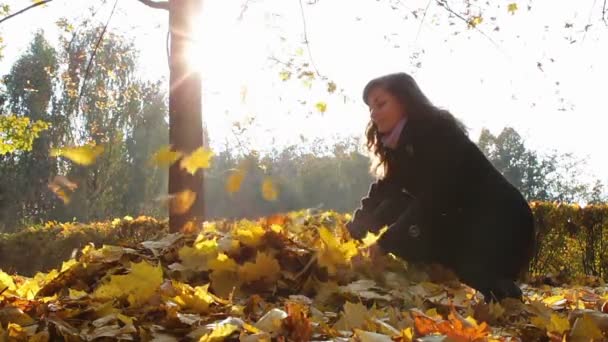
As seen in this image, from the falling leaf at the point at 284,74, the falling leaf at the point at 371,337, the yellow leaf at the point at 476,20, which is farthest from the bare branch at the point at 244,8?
the falling leaf at the point at 371,337

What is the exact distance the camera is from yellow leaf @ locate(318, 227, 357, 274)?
2080 millimetres

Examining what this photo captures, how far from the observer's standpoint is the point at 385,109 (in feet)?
10.7

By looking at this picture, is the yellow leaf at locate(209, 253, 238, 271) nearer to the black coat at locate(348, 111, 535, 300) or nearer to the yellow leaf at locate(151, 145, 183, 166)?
the yellow leaf at locate(151, 145, 183, 166)

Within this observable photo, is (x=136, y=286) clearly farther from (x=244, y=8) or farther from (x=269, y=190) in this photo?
(x=244, y=8)

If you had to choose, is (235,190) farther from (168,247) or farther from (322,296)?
(322,296)

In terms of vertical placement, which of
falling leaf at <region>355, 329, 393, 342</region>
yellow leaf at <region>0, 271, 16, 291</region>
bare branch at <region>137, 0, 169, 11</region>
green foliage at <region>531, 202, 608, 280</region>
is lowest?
green foliage at <region>531, 202, 608, 280</region>

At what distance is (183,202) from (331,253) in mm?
3879

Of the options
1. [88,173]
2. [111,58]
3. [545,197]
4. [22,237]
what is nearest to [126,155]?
[88,173]

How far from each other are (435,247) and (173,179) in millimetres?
3486

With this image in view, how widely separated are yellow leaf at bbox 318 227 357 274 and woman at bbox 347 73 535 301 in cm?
44

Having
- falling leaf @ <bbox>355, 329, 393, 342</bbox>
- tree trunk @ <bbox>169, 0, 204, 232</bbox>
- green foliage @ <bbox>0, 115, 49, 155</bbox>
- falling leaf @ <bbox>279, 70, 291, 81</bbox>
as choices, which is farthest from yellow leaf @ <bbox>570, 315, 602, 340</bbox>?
green foliage @ <bbox>0, 115, 49, 155</bbox>

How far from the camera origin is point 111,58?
9273 mm

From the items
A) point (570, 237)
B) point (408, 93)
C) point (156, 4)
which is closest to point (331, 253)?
point (408, 93)

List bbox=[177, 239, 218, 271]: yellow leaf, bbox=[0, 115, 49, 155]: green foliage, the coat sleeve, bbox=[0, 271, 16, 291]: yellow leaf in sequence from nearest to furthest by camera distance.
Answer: bbox=[0, 271, 16, 291]: yellow leaf
bbox=[177, 239, 218, 271]: yellow leaf
the coat sleeve
bbox=[0, 115, 49, 155]: green foliage
